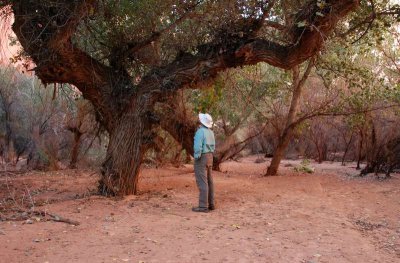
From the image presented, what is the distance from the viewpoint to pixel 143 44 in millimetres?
10312

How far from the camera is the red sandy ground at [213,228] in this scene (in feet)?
18.1

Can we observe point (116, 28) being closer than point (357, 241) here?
No

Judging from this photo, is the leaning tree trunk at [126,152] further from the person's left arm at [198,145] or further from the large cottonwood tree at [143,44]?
the person's left arm at [198,145]

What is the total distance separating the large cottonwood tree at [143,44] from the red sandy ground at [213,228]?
153 cm

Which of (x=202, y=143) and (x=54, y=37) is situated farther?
(x=54, y=37)

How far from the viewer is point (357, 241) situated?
6406 mm

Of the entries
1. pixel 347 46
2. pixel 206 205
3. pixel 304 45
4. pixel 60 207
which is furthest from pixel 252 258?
pixel 347 46

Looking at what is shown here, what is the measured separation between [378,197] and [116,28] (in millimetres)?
7047

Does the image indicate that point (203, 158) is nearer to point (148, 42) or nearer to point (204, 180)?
point (204, 180)

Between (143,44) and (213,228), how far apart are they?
498 cm

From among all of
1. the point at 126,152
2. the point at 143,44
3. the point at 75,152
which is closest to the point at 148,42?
the point at 143,44

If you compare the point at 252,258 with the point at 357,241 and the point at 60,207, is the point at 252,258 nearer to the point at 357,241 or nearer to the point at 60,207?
the point at 357,241

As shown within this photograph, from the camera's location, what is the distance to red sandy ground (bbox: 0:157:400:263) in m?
5.52

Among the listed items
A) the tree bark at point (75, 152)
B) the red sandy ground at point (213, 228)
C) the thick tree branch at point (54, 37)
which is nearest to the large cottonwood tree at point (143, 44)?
the thick tree branch at point (54, 37)
